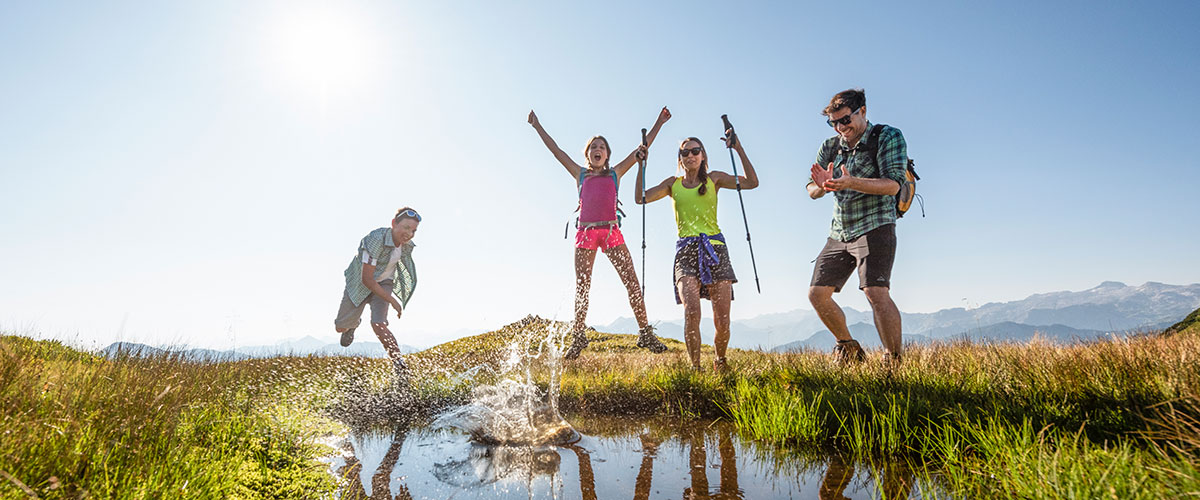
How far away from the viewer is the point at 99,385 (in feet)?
9.61

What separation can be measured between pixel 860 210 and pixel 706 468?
313 centimetres

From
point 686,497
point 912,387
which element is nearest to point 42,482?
point 686,497

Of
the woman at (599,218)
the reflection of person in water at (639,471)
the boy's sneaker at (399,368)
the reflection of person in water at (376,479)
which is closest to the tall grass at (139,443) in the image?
the reflection of person in water at (376,479)

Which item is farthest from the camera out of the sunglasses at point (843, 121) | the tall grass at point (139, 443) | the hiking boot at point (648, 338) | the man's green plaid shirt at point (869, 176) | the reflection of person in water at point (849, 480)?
the hiking boot at point (648, 338)

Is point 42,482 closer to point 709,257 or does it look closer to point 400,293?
point 709,257

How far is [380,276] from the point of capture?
7305 millimetres

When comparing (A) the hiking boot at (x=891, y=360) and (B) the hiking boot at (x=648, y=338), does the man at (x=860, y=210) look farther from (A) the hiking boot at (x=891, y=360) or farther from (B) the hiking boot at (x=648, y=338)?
(B) the hiking boot at (x=648, y=338)

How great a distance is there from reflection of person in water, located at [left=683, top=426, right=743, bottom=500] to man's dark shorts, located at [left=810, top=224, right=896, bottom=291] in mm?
2043

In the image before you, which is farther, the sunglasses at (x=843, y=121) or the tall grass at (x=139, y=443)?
the sunglasses at (x=843, y=121)

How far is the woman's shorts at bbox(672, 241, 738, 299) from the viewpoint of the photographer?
5637 millimetres

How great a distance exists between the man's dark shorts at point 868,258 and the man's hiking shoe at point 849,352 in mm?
789

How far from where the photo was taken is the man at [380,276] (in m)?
7.12

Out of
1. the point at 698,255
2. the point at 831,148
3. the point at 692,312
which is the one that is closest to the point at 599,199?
the point at 698,255

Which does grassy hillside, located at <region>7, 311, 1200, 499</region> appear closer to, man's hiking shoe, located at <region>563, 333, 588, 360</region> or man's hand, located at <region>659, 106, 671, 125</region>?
man's hiking shoe, located at <region>563, 333, 588, 360</region>
